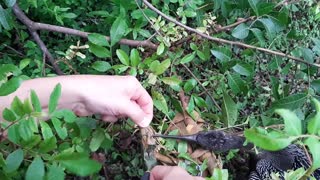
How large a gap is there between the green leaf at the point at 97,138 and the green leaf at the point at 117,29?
0.30 m

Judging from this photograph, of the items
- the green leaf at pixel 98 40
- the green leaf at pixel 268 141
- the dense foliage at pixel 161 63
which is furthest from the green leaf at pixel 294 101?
the green leaf at pixel 268 141

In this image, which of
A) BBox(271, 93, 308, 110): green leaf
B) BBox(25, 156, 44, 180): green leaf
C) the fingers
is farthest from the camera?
BBox(271, 93, 308, 110): green leaf

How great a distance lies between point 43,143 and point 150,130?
60 cm

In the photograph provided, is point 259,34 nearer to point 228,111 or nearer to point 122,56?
point 228,111

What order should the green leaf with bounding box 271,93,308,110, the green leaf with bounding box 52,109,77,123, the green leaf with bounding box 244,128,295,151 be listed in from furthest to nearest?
the green leaf with bounding box 271,93,308,110 < the green leaf with bounding box 52,109,77,123 < the green leaf with bounding box 244,128,295,151

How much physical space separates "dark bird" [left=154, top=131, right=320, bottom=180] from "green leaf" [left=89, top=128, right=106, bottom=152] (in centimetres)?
18

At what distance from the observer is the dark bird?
1.45 m

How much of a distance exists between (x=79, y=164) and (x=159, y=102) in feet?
2.53

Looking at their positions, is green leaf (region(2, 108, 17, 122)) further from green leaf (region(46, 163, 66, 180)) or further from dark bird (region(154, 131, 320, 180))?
dark bird (region(154, 131, 320, 180))

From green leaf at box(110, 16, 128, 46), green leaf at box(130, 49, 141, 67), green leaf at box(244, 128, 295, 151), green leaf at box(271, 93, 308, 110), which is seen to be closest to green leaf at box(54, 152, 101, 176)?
green leaf at box(244, 128, 295, 151)

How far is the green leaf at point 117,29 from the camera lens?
4.99 ft

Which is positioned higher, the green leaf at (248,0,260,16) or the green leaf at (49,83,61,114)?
the green leaf at (248,0,260,16)

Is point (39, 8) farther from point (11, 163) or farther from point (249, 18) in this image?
point (11, 163)

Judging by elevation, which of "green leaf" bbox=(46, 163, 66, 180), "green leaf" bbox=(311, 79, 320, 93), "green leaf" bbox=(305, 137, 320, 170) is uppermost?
"green leaf" bbox=(305, 137, 320, 170)
